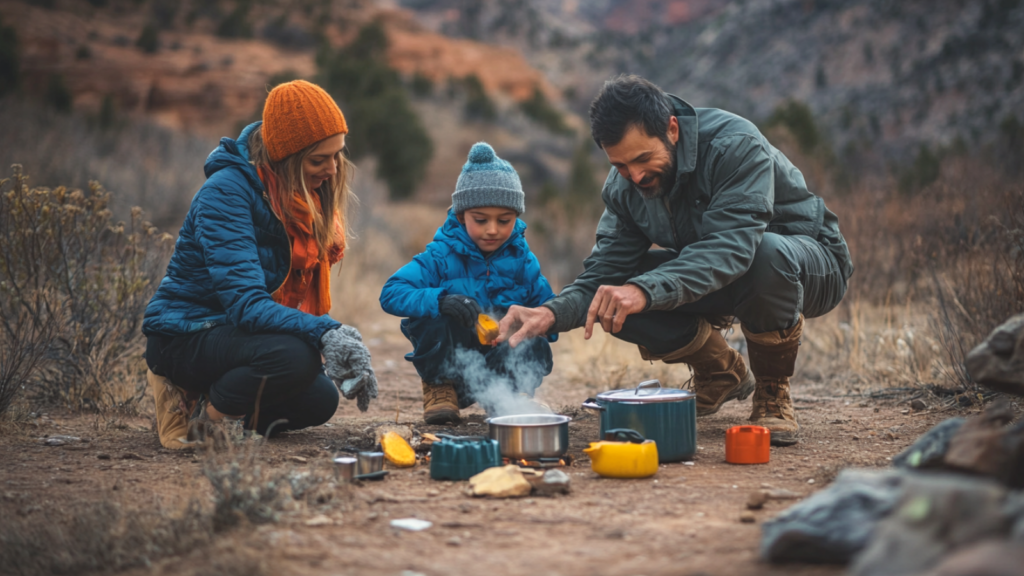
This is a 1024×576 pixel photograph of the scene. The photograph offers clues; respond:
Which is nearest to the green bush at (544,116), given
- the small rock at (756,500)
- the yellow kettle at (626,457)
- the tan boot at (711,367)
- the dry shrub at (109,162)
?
the dry shrub at (109,162)

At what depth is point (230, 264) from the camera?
325 cm

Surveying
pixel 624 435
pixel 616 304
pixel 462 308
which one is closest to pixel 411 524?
pixel 624 435

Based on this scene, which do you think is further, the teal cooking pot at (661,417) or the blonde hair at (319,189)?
the blonde hair at (319,189)

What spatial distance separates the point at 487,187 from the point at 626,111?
0.89 meters

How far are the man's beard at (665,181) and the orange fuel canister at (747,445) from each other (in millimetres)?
1124

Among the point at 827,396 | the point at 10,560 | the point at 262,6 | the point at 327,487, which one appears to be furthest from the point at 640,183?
the point at 262,6

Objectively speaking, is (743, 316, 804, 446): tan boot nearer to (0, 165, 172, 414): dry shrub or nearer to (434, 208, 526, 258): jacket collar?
(434, 208, 526, 258): jacket collar

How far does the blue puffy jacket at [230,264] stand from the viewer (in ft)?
10.6

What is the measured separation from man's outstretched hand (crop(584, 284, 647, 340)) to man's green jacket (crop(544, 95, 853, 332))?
0.04 meters

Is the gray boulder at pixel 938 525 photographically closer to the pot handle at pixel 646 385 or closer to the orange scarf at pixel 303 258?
the pot handle at pixel 646 385

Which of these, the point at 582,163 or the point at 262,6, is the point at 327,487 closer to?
the point at 582,163

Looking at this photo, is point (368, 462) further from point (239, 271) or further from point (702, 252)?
point (702, 252)

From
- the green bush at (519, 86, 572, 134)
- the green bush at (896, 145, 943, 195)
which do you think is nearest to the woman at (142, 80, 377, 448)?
the green bush at (896, 145, 943, 195)

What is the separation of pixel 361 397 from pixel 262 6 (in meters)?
39.3
